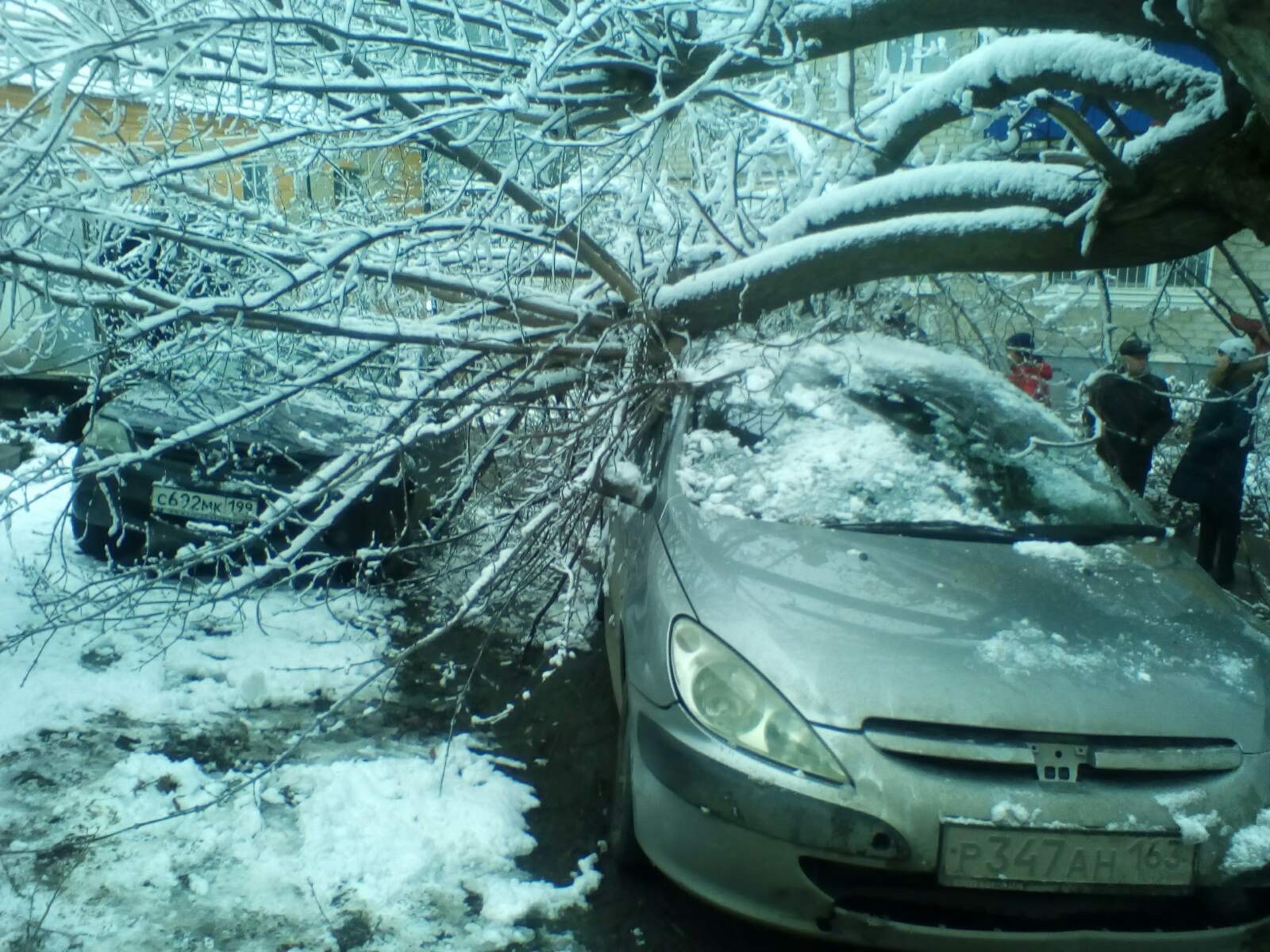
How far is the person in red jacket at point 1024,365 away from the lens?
5.71 metres

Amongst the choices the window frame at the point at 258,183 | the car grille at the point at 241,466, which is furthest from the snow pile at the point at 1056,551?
the window frame at the point at 258,183

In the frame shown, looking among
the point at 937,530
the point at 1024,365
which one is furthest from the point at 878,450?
the point at 1024,365

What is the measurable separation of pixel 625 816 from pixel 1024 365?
4.00 meters

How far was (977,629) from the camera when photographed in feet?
8.46

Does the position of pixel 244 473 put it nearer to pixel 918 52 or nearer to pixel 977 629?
pixel 977 629

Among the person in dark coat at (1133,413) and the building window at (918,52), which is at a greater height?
the building window at (918,52)

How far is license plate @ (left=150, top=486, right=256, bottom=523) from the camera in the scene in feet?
15.6

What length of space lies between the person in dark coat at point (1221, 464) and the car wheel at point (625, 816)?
453cm

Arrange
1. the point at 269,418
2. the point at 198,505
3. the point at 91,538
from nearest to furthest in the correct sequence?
the point at 198,505 → the point at 269,418 → the point at 91,538

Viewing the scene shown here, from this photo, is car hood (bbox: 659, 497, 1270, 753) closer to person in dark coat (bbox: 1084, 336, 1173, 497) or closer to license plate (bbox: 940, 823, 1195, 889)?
license plate (bbox: 940, 823, 1195, 889)

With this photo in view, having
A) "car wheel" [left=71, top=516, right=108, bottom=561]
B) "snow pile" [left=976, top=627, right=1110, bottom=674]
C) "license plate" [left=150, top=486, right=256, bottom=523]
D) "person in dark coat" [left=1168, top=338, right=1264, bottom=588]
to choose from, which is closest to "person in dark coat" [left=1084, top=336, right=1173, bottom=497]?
"person in dark coat" [left=1168, top=338, right=1264, bottom=588]

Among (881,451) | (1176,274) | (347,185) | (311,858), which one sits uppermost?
(347,185)

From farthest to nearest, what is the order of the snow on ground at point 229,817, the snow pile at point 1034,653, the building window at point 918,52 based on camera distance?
the building window at point 918,52 < the snow on ground at point 229,817 < the snow pile at point 1034,653

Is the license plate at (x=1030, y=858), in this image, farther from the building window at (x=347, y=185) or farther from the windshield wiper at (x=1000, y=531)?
the building window at (x=347, y=185)
